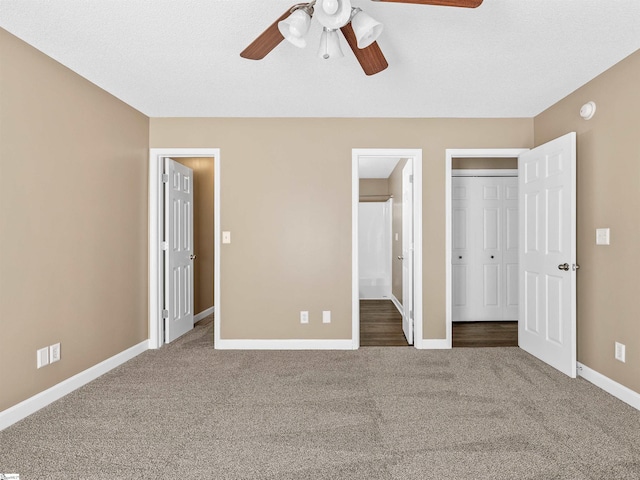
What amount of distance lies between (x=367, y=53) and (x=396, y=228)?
4.36 meters

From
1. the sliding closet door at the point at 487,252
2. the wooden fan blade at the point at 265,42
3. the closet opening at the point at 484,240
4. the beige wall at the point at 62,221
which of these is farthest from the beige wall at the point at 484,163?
the beige wall at the point at 62,221

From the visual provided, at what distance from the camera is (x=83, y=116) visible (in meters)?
3.03

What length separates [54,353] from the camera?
2.71 metres

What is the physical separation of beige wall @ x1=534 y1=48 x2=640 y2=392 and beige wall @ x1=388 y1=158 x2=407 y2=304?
2648 mm

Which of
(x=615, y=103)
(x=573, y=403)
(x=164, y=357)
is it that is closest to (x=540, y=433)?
(x=573, y=403)

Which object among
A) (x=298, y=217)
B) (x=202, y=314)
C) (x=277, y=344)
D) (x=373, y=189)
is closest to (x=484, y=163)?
(x=373, y=189)

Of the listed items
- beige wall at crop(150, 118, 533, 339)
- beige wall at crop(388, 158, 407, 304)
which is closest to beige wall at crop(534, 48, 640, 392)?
beige wall at crop(150, 118, 533, 339)

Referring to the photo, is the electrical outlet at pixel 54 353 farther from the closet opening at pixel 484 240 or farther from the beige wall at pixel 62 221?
the closet opening at pixel 484 240

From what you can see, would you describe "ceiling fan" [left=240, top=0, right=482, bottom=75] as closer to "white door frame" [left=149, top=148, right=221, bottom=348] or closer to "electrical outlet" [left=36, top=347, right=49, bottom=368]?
"white door frame" [left=149, top=148, right=221, bottom=348]

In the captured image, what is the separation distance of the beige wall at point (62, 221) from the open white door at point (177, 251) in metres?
0.34

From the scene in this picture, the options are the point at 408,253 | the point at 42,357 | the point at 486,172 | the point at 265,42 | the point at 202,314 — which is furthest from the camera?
the point at 202,314

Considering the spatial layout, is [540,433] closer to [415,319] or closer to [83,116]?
[415,319]

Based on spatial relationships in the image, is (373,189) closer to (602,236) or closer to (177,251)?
(177,251)

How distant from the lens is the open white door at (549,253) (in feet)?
10.1
